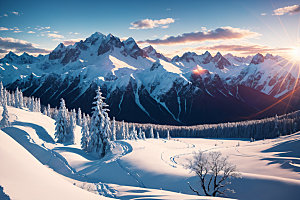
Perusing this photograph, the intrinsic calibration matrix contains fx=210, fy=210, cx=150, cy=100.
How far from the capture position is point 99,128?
2063 inches

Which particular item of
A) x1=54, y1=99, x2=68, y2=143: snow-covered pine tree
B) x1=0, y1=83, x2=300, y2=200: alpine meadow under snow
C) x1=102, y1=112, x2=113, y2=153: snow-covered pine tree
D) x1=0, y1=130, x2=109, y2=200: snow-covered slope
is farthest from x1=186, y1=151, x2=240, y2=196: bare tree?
x1=54, y1=99, x2=68, y2=143: snow-covered pine tree

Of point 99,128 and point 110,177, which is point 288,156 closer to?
point 110,177

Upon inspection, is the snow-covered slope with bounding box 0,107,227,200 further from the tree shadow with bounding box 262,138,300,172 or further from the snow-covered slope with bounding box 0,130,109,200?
the tree shadow with bounding box 262,138,300,172

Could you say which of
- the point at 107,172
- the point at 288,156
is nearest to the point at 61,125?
the point at 107,172

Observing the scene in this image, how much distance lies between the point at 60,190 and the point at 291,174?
39.7 m

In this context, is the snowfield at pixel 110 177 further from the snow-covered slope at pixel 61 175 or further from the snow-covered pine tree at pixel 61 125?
the snow-covered pine tree at pixel 61 125

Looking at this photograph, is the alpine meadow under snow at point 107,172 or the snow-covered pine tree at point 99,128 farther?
the snow-covered pine tree at point 99,128

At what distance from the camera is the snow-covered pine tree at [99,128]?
169 feet

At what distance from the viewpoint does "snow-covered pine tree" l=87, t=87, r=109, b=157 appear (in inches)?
2034

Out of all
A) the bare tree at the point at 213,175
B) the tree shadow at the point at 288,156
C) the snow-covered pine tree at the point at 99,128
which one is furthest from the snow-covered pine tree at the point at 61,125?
the tree shadow at the point at 288,156

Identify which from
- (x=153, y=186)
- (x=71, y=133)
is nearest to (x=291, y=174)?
(x=153, y=186)

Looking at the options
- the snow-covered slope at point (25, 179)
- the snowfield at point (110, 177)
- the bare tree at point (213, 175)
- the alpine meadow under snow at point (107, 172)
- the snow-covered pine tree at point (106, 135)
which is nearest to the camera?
the snow-covered slope at point (25, 179)

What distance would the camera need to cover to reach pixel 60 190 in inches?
333

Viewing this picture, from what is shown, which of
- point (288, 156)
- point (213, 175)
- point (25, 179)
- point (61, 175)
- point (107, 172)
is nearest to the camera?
point (25, 179)
